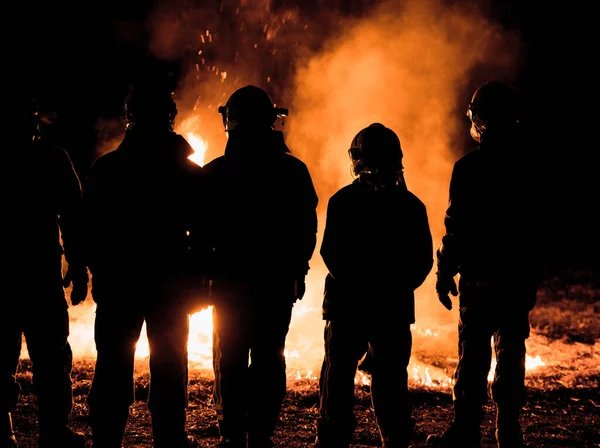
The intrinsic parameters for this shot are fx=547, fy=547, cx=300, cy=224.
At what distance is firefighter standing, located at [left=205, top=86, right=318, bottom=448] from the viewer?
3.72 meters

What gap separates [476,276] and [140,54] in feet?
35.5

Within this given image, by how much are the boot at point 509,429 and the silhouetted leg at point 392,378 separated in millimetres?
762

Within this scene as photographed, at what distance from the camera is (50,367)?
3779 millimetres

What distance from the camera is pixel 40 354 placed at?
12.3 ft

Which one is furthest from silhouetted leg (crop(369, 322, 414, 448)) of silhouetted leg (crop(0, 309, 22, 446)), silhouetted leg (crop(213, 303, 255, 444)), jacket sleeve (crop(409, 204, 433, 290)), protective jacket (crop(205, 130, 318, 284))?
silhouetted leg (crop(0, 309, 22, 446))

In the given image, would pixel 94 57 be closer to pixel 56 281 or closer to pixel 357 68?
pixel 357 68

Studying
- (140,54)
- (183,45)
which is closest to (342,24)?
(183,45)

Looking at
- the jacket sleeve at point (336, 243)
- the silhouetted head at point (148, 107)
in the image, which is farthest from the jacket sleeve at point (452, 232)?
the silhouetted head at point (148, 107)

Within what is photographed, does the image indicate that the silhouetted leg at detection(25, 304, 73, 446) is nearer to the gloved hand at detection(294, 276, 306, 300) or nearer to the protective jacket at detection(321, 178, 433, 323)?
the gloved hand at detection(294, 276, 306, 300)

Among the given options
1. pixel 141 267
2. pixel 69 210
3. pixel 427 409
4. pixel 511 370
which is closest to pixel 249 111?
pixel 141 267

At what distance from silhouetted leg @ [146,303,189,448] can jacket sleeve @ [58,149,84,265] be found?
0.77 meters

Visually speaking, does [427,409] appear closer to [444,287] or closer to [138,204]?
[444,287]

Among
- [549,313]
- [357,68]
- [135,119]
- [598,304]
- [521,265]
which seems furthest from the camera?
[357,68]

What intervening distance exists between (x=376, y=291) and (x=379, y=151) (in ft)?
3.08
